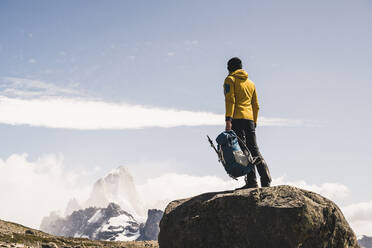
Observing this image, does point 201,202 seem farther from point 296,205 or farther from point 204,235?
point 296,205

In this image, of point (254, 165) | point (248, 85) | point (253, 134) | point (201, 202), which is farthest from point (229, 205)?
point (248, 85)

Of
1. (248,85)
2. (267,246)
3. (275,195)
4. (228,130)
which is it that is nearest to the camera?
(267,246)

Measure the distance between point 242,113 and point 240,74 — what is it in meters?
1.36

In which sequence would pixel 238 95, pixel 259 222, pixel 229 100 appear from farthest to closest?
pixel 238 95 < pixel 229 100 < pixel 259 222

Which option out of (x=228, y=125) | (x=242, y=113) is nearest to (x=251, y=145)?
(x=242, y=113)

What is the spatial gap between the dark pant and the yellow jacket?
23 centimetres

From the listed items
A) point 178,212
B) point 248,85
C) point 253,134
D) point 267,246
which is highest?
point 248,85

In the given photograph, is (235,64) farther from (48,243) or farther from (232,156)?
(48,243)

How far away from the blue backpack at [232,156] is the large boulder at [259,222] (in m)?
0.66

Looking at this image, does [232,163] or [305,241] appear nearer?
[305,241]

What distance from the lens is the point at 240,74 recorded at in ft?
40.6

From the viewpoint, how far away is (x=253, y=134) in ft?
40.3

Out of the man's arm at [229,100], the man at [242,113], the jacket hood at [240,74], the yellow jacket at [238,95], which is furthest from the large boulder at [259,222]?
the jacket hood at [240,74]

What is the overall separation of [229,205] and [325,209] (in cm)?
288
